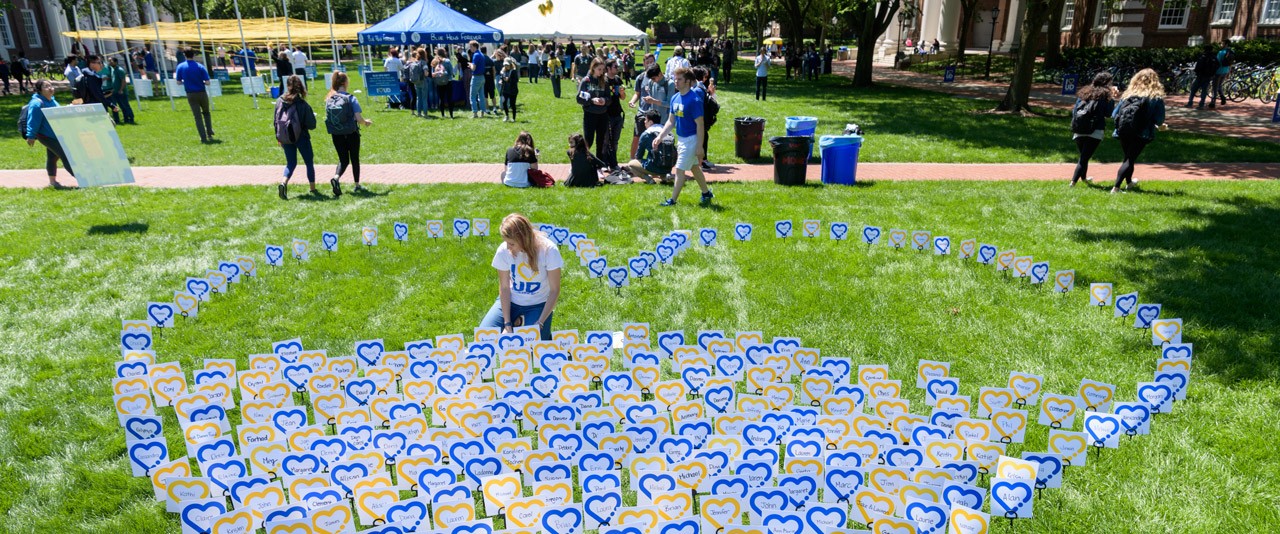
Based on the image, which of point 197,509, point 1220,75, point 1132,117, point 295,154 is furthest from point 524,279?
point 1220,75

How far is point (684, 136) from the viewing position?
9305mm

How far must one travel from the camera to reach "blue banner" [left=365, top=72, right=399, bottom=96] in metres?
21.7

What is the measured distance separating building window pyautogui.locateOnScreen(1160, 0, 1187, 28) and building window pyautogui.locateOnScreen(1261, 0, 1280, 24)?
4.02m

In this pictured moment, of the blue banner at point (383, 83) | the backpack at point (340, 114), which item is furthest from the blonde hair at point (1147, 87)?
the blue banner at point (383, 83)

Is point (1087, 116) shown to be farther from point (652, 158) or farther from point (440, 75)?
point (440, 75)

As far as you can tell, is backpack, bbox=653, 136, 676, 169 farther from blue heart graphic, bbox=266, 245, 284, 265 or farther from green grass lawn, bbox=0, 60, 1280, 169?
blue heart graphic, bbox=266, 245, 284, 265

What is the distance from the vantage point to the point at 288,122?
32.1 feet

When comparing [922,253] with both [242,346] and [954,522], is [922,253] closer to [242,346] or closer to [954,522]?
[954,522]

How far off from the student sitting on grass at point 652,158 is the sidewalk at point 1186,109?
42.9 feet

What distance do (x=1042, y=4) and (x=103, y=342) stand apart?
19.9m

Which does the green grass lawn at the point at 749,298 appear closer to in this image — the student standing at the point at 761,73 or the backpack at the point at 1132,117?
the backpack at the point at 1132,117

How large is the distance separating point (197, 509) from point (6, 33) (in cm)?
5146

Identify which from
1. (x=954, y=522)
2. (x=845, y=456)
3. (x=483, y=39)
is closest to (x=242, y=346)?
(x=845, y=456)

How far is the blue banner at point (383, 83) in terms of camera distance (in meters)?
21.7
